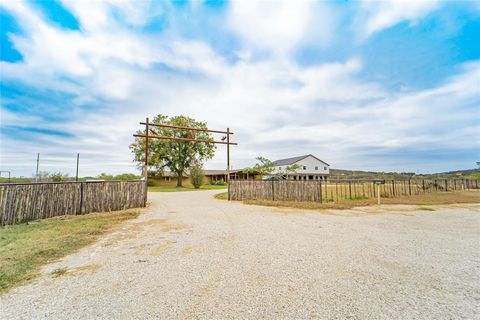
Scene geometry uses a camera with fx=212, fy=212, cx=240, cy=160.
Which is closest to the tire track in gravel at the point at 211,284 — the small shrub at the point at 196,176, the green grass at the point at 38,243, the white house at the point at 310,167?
the green grass at the point at 38,243

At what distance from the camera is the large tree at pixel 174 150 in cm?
3198

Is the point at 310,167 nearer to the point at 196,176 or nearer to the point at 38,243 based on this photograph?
the point at 196,176

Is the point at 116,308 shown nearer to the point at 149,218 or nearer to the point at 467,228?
the point at 149,218

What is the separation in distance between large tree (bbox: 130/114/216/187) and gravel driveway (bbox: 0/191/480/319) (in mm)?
27294

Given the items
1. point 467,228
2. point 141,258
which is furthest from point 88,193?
point 467,228

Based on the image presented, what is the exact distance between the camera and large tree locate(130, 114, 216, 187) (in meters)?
32.0

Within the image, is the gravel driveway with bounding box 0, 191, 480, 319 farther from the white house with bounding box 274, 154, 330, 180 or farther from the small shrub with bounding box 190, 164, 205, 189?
the white house with bounding box 274, 154, 330, 180

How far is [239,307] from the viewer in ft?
8.41

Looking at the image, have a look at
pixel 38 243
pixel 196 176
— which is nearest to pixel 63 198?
pixel 38 243

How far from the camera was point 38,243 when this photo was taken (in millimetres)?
4953

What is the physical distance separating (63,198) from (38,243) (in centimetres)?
421

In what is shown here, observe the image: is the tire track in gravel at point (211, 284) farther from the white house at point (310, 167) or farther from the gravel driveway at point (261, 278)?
the white house at point (310, 167)

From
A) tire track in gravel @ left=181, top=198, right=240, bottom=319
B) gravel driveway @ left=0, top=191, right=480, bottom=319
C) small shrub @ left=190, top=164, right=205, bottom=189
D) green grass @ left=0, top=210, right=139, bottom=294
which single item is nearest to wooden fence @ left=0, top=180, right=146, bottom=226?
green grass @ left=0, top=210, right=139, bottom=294

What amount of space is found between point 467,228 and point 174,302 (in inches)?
374
